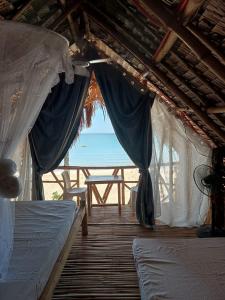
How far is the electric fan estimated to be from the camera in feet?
13.3

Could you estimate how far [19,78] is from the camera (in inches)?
78.9

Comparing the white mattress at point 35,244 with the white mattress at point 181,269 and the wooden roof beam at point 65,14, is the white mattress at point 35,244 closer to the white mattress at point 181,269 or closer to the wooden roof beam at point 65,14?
the white mattress at point 181,269

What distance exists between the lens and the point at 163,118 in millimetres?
4852

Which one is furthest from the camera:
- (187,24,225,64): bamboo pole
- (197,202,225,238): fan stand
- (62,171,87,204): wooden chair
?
(62,171,87,204): wooden chair

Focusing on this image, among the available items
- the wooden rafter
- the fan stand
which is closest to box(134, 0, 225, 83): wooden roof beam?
the wooden rafter

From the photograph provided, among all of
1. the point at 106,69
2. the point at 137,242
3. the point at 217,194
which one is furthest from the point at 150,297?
the point at 106,69

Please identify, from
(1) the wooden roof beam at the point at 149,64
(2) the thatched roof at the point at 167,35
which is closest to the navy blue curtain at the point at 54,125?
(2) the thatched roof at the point at 167,35

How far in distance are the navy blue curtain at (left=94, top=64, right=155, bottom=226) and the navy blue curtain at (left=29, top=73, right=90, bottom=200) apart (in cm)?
36

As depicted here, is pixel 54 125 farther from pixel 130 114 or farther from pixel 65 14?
pixel 65 14

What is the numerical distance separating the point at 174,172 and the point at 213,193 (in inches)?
30.8

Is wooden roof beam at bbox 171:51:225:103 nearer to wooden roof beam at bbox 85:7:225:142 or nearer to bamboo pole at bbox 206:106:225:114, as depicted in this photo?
bamboo pole at bbox 206:106:225:114

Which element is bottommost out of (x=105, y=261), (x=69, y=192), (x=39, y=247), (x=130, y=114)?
(x=105, y=261)

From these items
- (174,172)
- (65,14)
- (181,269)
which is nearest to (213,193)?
(174,172)

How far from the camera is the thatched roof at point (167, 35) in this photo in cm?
214
